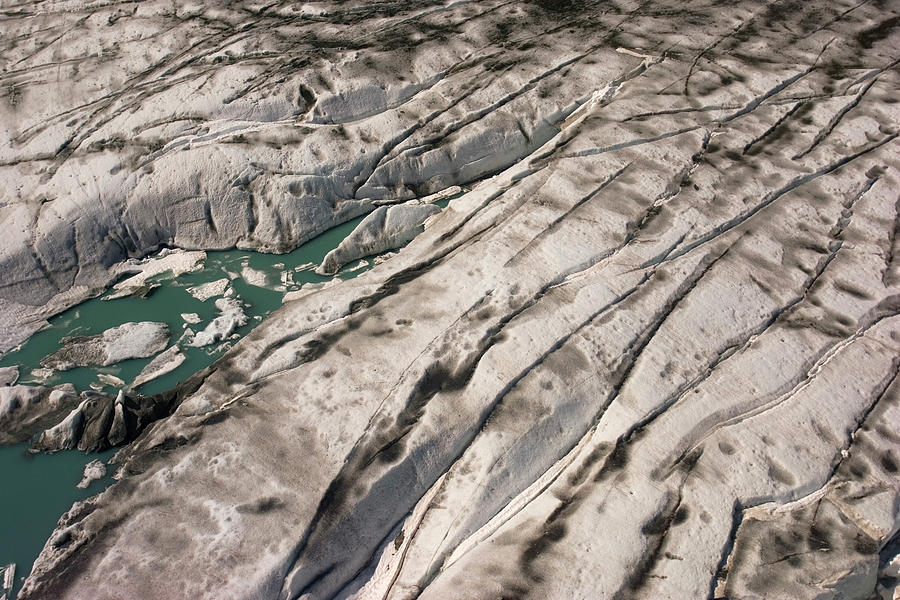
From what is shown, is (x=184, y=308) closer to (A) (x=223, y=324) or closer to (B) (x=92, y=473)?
(A) (x=223, y=324)

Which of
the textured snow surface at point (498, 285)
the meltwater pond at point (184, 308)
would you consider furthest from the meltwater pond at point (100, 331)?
the textured snow surface at point (498, 285)

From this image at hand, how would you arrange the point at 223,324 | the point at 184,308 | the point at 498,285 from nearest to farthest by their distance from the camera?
1. the point at 498,285
2. the point at 223,324
3. the point at 184,308

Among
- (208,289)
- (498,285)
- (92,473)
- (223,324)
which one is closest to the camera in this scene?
(92,473)

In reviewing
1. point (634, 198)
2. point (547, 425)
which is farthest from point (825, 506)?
point (634, 198)

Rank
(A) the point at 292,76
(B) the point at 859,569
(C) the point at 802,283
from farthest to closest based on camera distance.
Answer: (A) the point at 292,76, (C) the point at 802,283, (B) the point at 859,569

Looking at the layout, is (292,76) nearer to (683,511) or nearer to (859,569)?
(683,511)

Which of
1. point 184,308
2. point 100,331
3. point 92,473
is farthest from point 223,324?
point 92,473

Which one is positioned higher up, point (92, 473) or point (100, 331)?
point (100, 331)
